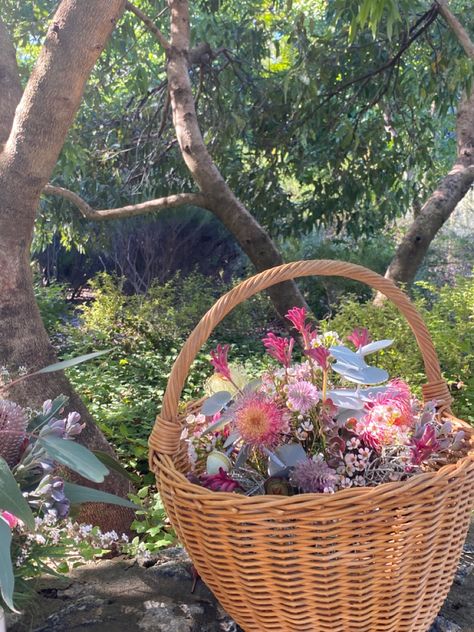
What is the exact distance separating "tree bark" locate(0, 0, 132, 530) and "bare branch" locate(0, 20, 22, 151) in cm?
29

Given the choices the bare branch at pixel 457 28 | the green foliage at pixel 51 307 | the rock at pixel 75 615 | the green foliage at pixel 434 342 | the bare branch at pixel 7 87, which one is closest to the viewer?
the rock at pixel 75 615

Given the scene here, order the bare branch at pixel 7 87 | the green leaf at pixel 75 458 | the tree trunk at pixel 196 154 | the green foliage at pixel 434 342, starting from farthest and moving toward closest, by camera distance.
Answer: the tree trunk at pixel 196 154, the green foliage at pixel 434 342, the bare branch at pixel 7 87, the green leaf at pixel 75 458

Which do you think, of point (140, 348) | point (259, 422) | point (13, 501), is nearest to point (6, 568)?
point (13, 501)

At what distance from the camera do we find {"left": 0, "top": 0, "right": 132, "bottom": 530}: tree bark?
6.97ft

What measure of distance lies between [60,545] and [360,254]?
23.5 ft

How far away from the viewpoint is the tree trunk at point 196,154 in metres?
4.23

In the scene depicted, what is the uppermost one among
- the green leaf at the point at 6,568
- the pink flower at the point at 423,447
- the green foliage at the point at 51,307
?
the pink flower at the point at 423,447

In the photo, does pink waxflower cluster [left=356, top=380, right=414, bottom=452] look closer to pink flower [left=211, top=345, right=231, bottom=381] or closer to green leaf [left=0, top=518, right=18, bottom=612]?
pink flower [left=211, top=345, right=231, bottom=381]

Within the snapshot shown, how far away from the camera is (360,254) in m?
7.89

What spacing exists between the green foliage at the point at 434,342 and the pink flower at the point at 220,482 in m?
2.55

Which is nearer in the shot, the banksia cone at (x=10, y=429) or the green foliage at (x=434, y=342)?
the banksia cone at (x=10, y=429)

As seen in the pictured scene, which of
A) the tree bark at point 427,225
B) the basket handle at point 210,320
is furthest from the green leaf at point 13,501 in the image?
the tree bark at point 427,225

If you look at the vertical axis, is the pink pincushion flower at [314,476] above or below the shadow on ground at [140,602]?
above

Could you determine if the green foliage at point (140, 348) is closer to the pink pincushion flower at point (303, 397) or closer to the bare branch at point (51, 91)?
the bare branch at point (51, 91)
